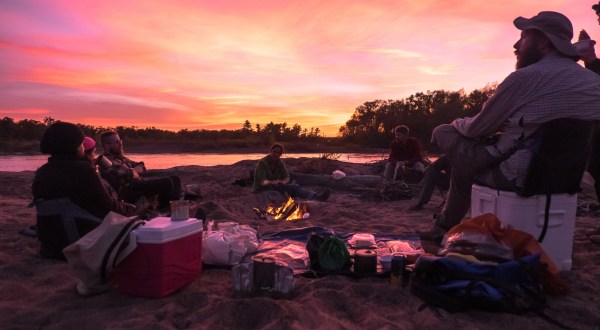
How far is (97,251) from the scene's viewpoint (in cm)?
271

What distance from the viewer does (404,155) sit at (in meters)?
9.13

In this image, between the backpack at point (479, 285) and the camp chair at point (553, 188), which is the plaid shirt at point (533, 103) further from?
the backpack at point (479, 285)

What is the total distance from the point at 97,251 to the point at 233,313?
0.99 metres

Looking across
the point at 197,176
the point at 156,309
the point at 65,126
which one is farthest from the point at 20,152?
the point at 156,309

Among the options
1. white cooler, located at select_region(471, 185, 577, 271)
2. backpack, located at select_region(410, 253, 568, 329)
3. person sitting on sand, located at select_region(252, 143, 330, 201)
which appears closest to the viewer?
backpack, located at select_region(410, 253, 568, 329)

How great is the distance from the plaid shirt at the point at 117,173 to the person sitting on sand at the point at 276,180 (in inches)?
91.6

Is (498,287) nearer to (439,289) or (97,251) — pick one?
(439,289)

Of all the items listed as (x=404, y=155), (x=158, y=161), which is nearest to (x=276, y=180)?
Result: (x=404, y=155)

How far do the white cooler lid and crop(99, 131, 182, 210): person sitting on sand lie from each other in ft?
10.1

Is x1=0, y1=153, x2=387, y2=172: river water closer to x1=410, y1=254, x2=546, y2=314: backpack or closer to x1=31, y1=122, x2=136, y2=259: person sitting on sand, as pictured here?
x1=31, y1=122, x2=136, y2=259: person sitting on sand

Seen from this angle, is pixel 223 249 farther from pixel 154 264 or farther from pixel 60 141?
pixel 60 141

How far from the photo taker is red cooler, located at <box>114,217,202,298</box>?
2746 millimetres

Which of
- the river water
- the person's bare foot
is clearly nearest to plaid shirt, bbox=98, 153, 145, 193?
the person's bare foot

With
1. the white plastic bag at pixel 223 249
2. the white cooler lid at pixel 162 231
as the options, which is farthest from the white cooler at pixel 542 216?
the white cooler lid at pixel 162 231
